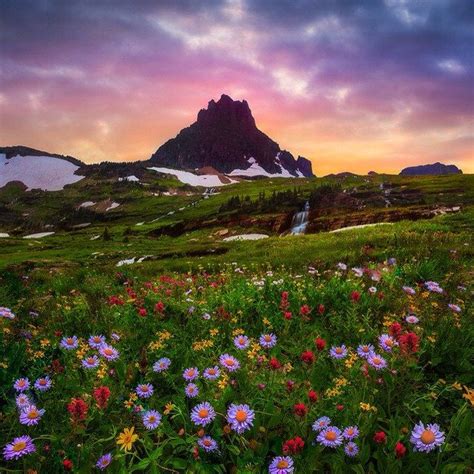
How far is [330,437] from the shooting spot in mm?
2855

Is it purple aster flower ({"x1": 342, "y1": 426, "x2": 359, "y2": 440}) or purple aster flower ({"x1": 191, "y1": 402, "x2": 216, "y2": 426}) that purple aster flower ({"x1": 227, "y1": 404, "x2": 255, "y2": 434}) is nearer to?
purple aster flower ({"x1": 191, "y1": 402, "x2": 216, "y2": 426})

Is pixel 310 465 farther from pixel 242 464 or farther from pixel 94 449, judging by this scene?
pixel 94 449

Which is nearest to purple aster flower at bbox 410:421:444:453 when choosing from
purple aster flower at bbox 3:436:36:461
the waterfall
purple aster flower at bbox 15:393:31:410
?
purple aster flower at bbox 3:436:36:461

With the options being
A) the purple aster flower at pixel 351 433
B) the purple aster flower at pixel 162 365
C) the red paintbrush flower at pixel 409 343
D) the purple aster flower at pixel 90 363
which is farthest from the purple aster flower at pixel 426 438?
the purple aster flower at pixel 90 363

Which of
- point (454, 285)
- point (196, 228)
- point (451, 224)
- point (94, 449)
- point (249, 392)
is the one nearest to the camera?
point (94, 449)

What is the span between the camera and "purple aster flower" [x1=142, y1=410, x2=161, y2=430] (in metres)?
3.07

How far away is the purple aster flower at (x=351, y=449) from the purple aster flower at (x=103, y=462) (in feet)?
5.30

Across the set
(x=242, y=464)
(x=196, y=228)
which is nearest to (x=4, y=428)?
(x=242, y=464)

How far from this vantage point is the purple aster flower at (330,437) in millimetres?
2797

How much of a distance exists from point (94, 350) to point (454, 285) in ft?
22.5

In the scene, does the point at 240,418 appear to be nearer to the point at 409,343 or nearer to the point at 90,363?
the point at 409,343

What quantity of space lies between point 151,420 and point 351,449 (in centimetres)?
147

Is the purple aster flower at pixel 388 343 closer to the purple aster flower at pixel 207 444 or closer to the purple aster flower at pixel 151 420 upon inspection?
the purple aster flower at pixel 207 444

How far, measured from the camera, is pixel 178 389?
385cm
